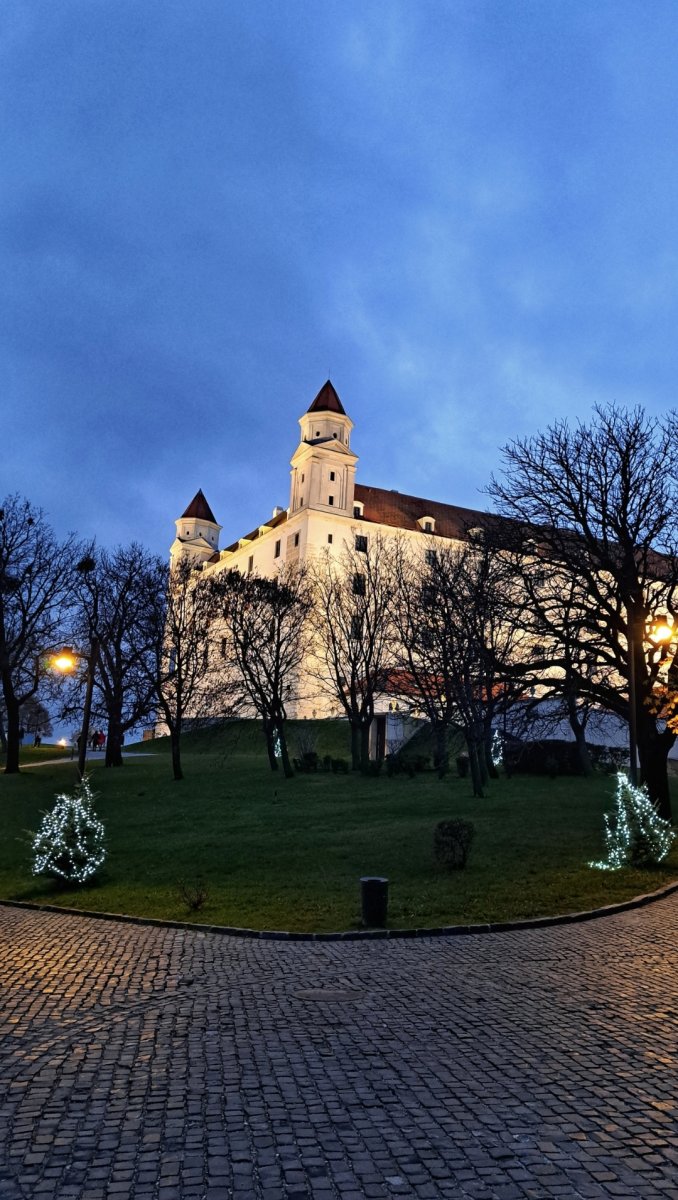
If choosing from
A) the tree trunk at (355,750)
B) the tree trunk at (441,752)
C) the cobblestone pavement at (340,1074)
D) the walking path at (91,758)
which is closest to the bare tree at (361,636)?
the tree trunk at (355,750)

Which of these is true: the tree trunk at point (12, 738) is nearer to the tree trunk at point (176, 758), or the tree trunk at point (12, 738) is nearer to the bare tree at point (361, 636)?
the tree trunk at point (176, 758)

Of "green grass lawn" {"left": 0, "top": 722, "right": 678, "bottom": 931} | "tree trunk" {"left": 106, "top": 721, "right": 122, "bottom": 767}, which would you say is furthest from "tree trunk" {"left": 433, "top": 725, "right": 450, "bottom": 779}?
"tree trunk" {"left": 106, "top": 721, "right": 122, "bottom": 767}

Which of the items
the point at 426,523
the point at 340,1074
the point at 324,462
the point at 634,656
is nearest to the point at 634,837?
the point at 634,656

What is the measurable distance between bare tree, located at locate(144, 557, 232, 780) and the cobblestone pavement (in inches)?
1171

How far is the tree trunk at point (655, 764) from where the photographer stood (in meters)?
20.7

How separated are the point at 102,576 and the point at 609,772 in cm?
2816

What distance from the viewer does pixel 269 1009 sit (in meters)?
7.87

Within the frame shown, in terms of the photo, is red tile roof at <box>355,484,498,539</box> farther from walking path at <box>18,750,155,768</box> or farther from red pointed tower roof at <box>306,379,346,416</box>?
walking path at <box>18,750,155,768</box>

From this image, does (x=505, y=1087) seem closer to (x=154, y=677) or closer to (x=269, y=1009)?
(x=269, y=1009)

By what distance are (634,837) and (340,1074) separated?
12.3 metres

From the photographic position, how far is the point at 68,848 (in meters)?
15.7

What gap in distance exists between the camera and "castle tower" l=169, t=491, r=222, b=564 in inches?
3720

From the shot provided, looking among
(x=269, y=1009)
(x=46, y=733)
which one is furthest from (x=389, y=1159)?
(x=46, y=733)

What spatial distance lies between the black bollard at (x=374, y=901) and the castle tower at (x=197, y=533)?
8371 cm
